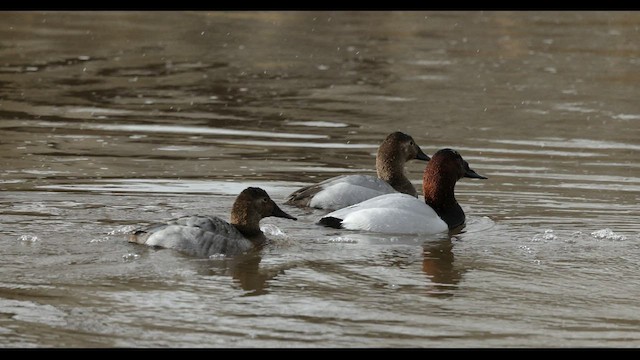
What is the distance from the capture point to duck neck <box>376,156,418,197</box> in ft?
43.9

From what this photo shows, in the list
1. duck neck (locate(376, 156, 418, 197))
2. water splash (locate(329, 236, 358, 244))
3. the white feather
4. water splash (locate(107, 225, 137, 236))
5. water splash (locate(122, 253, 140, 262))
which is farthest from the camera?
duck neck (locate(376, 156, 418, 197))

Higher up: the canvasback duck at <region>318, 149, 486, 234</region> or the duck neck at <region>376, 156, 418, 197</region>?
the duck neck at <region>376, 156, 418, 197</region>

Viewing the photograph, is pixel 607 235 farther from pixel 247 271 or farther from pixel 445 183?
pixel 247 271

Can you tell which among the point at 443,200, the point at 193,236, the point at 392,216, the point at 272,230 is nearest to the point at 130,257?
the point at 193,236

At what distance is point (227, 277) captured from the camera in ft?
32.0

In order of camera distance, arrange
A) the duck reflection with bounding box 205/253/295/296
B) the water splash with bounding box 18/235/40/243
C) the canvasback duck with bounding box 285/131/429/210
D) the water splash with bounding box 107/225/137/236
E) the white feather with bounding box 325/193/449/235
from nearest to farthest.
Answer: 1. the duck reflection with bounding box 205/253/295/296
2. the water splash with bounding box 18/235/40/243
3. the water splash with bounding box 107/225/137/236
4. the white feather with bounding box 325/193/449/235
5. the canvasback duck with bounding box 285/131/429/210

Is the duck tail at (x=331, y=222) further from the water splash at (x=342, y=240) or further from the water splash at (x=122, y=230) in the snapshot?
the water splash at (x=122, y=230)

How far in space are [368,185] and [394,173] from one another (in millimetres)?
919

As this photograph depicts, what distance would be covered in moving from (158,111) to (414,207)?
21.8 ft

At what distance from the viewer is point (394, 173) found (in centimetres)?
1344

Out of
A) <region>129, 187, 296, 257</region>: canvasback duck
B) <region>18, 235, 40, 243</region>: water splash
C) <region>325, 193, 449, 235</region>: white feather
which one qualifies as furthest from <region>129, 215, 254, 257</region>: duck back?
<region>325, 193, 449, 235</region>: white feather

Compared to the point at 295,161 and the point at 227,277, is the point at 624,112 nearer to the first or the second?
the point at 295,161

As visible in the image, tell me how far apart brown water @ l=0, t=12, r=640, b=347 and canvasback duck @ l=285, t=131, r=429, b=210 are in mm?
176

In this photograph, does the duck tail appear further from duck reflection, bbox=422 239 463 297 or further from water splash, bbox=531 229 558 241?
water splash, bbox=531 229 558 241
